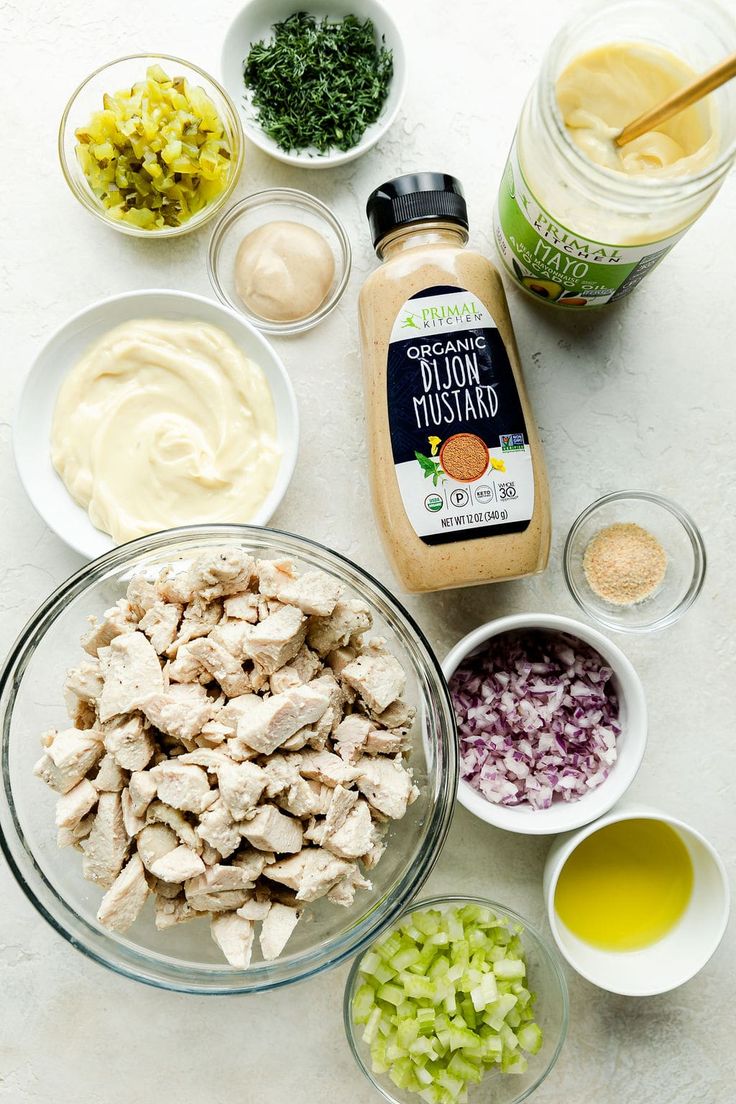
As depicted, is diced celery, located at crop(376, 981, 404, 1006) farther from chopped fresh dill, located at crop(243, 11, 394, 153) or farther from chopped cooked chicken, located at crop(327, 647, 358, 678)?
chopped fresh dill, located at crop(243, 11, 394, 153)

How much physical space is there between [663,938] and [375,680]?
775 mm

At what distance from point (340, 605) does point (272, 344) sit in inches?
24.0

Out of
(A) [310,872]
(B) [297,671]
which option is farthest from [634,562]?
(A) [310,872]

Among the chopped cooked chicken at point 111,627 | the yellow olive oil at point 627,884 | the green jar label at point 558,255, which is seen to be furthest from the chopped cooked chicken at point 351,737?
the green jar label at point 558,255

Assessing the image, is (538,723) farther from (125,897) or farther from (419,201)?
(419,201)

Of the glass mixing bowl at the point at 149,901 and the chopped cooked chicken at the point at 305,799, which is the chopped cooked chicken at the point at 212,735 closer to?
the chopped cooked chicken at the point at 305,799

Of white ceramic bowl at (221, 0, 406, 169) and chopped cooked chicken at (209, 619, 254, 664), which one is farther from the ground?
white ceramic bowl at (221, 0, 406, 169)

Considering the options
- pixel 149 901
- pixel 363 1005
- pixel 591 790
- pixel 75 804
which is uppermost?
pixel 75 804

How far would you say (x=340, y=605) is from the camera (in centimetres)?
116

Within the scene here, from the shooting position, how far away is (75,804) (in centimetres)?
109

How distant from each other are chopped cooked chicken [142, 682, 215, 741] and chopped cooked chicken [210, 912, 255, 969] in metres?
0.24

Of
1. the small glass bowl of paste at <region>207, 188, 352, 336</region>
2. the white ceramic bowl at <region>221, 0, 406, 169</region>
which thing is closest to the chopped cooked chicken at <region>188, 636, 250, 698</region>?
the small glass bowl of paste at <region>207, 188, 352, 336</region>

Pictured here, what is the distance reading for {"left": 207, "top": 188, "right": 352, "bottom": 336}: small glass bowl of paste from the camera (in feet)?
4.99

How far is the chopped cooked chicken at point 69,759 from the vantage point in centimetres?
109
